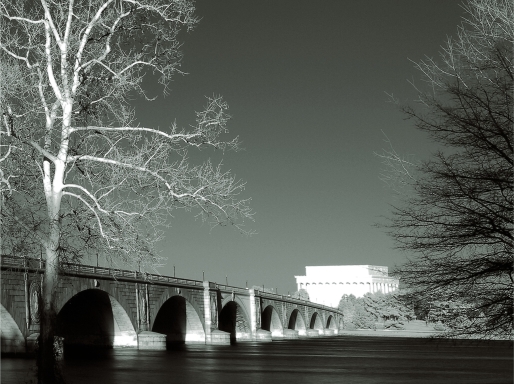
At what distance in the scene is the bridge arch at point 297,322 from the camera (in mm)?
112238

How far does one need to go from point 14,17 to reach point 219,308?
62.1m

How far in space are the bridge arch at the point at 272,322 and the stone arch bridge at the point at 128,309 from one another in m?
5.84

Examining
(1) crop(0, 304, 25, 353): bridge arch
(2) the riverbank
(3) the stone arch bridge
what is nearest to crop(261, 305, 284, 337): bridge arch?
(3) the stone arch bridge

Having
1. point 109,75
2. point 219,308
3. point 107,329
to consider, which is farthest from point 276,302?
point 109,75

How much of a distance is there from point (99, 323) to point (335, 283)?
440ft

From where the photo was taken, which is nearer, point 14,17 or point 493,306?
point 493,306

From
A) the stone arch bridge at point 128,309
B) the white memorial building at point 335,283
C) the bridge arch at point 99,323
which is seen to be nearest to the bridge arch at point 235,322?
the stone arch bridge at point 128,309

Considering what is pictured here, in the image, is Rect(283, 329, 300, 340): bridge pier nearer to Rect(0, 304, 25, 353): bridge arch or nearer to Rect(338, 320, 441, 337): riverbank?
Rect(338, 320, 441, 337): riverbank

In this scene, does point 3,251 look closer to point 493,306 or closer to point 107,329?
point 493,306

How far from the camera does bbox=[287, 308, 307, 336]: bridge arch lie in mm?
112238

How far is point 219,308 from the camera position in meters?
74.9

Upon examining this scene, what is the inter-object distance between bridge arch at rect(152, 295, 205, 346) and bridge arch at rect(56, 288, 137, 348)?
1195cm

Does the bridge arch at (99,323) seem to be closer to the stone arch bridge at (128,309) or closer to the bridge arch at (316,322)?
the stone arch bridge at (128,309)

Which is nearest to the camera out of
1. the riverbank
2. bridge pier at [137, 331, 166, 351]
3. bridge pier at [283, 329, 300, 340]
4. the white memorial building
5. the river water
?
the river water
